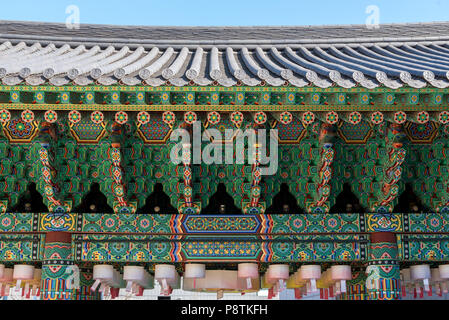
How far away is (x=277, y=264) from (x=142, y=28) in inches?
177

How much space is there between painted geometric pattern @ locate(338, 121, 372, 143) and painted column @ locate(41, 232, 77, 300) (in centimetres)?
280

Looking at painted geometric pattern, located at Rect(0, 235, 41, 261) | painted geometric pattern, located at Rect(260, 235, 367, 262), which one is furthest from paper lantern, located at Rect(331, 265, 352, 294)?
painted geometric pattern, located at Rect(0, 235, 41, 261)

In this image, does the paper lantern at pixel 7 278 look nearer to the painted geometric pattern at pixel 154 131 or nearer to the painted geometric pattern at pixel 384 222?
the painted geometric pattern at pixel 154 131

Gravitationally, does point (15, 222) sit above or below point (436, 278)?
above

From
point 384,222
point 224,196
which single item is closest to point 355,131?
point 384,222

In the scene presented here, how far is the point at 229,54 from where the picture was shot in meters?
6.94

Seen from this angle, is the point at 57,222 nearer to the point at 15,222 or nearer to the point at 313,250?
the point at 15,222

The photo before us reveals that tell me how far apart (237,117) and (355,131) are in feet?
4.14

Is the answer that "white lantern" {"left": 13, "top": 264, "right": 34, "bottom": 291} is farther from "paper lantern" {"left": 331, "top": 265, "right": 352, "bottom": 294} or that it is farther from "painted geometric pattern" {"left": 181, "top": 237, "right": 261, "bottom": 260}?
"paper lantern" {"left": 331, "top": 265, "right": 352, "bottom": 294}

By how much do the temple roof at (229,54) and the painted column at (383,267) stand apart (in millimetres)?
1648

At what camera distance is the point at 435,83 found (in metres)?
4.49

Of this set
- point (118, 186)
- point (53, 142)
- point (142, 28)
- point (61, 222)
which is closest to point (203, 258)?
point (118, 186)

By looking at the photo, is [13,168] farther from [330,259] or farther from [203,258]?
[330,259]

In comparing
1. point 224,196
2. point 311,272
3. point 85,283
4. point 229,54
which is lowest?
point 85,283
